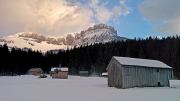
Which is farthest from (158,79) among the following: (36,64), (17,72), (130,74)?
(36,64)

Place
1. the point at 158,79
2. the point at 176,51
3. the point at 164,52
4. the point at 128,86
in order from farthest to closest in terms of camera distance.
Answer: the point at 164,52 < the point at 176,51 < the point at 158,79 < the point at 128,86

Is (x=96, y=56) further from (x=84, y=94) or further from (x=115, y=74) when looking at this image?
(x=84, y=94)

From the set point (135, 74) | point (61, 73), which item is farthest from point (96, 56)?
point (135, 74)

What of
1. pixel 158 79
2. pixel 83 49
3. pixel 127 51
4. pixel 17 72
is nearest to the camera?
pixel 158 79

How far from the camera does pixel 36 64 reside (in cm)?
13800

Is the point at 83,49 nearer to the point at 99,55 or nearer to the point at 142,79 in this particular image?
the point at 99,55

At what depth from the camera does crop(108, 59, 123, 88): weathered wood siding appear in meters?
37.7

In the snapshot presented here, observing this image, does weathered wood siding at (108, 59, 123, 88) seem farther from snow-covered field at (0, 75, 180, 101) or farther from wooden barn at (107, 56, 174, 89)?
snow-covered field at (0, 75, 180, 101)

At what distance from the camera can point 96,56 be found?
4840 inches

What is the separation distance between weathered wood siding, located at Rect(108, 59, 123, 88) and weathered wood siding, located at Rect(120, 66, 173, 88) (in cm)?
108

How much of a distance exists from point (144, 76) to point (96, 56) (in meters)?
83.1

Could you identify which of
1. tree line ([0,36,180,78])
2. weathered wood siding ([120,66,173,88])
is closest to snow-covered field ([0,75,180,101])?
weathered wood siding ([120,66,173,88])

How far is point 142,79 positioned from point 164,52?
61522mm

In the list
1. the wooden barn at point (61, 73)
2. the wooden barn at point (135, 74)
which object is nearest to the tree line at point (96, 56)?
the wooden barn at point (61, 73)
